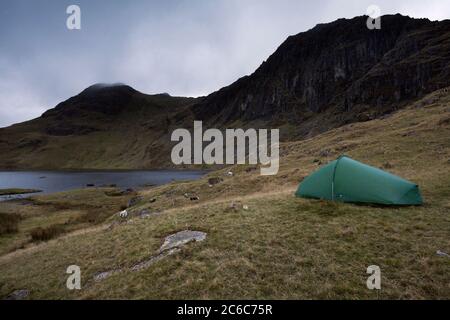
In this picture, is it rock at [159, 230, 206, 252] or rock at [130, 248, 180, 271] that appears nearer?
rock at [130, 248, 180, 271]

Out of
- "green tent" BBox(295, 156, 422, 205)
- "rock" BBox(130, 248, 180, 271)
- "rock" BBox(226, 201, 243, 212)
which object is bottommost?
"rock" BBox(130, 248, 180, 271)

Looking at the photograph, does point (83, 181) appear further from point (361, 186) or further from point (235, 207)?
point (361, 186)

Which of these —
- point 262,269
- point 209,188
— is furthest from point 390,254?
point 209,188

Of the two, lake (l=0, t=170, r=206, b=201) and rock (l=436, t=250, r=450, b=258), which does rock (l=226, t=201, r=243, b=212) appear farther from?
lake (l=0, t=170, r=206, b=201)

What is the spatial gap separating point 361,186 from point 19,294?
1588 centimetres

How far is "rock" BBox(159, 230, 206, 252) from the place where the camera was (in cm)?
1101

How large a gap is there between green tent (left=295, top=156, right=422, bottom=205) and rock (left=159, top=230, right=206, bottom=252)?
800 cm

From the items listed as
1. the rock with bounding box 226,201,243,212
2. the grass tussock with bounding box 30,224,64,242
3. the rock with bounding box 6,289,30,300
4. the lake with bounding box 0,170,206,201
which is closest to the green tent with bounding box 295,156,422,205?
the rock with bounding box 226,201,243,212

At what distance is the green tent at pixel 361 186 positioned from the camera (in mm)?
14625

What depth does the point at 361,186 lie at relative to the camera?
15.2 meters

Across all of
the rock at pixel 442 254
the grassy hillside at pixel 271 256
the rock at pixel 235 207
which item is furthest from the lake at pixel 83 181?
the rock at pixel 442 254

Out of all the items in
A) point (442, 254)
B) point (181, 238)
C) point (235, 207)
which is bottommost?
point (181, 238)

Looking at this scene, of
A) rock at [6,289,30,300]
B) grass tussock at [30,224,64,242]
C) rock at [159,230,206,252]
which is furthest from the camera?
grass tussock at [30,224,64,242]

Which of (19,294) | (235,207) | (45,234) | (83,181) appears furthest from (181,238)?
(83,181)
